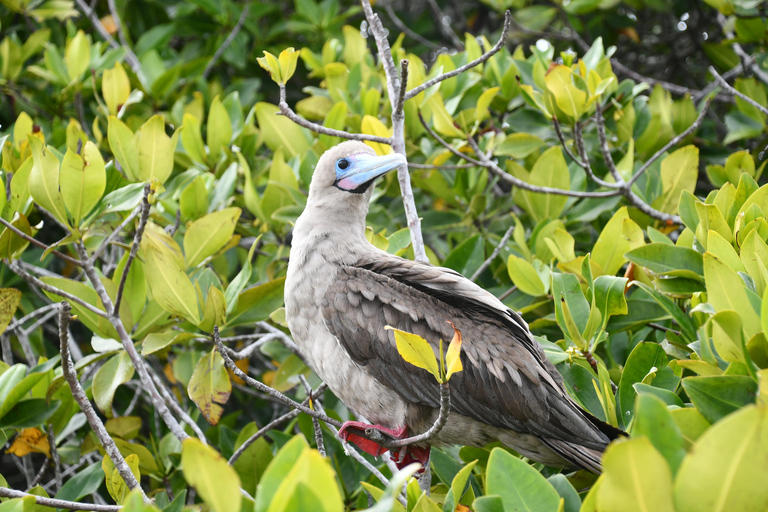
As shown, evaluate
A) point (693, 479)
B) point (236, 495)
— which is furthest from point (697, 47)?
point (236, 495)

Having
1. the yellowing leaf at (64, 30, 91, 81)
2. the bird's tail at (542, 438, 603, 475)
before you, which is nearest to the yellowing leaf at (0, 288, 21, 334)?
the yellowing leaf at (64, 30, 91, 81)

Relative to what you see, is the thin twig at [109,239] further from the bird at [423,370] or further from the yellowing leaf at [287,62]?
the yellowing leaf at [287,62]

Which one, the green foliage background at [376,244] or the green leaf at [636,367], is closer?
the green foliage background at [376,244]

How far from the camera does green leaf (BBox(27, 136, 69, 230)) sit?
2.76m

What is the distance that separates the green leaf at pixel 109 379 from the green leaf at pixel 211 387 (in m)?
0.35

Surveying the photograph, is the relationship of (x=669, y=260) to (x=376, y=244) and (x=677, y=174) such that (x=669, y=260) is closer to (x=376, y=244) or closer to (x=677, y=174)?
(x=677, y=174)

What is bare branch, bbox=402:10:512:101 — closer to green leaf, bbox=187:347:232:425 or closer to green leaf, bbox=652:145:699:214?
green leaf, bbox=652:145:699:214

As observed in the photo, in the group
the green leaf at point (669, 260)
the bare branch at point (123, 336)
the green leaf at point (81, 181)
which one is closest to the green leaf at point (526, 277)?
the green leaf at point (669, 260)

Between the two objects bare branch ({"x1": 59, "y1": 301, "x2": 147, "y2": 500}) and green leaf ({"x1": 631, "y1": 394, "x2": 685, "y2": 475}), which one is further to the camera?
bare branch ({"x1": 59, "y1": 301, "x2": 147, "y2": 500})

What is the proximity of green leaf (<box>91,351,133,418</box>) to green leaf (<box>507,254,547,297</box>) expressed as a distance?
5.89 ft

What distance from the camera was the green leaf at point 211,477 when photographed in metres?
1.36

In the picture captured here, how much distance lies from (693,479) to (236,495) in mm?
919

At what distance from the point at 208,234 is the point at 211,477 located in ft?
6.32

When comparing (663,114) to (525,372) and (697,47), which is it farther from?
(525,372)
